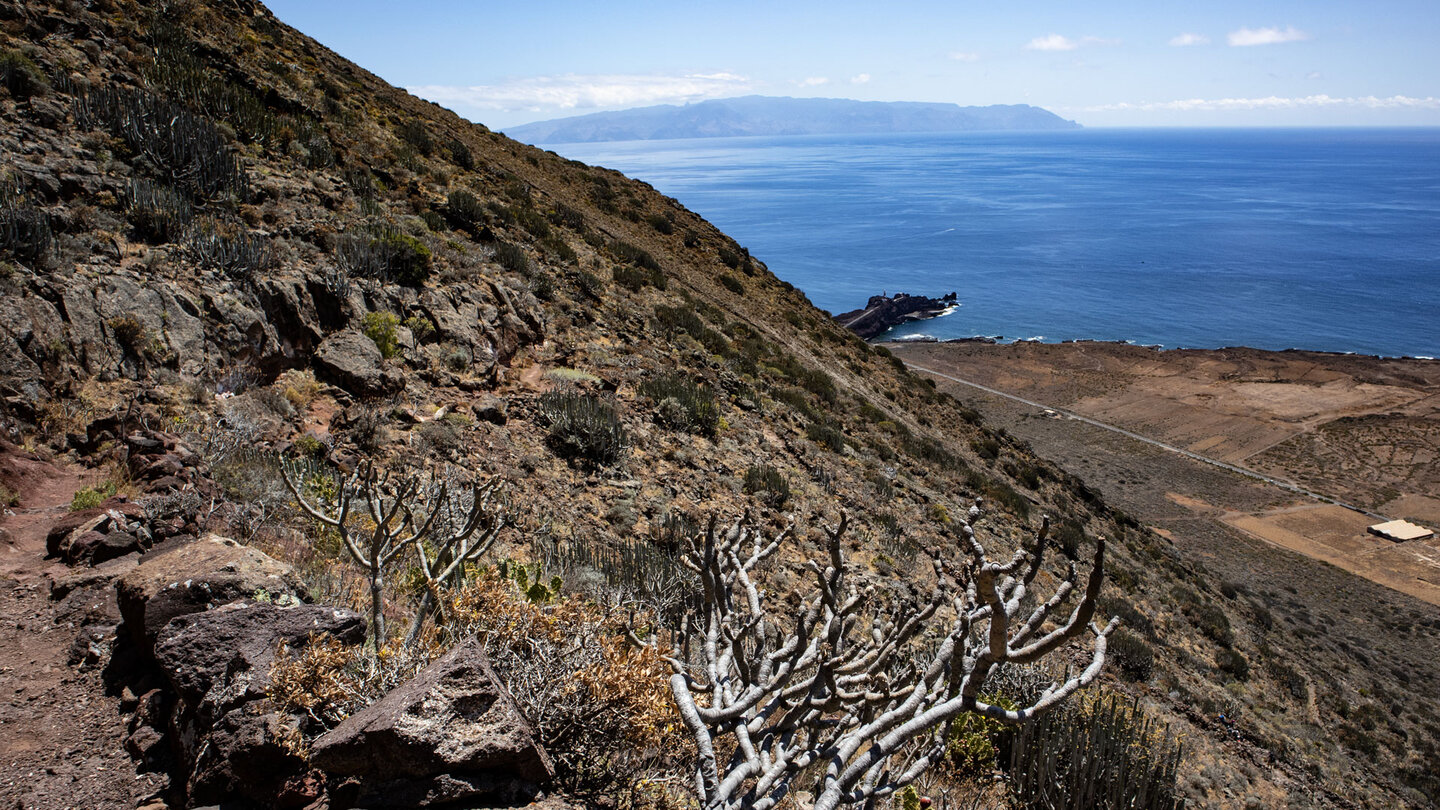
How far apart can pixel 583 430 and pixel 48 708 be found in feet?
19.8

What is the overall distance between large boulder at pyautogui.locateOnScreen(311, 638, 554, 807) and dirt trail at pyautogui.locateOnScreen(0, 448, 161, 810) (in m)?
1.03

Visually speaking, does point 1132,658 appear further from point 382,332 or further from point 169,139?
point 169,139

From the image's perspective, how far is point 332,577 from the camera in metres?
4.36

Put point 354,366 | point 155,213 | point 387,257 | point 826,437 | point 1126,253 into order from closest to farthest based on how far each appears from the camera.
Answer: point 155,213 → point 354,366 → point 387,257 → point 826,437 → point 1126,253

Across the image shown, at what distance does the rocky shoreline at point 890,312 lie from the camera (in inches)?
2474

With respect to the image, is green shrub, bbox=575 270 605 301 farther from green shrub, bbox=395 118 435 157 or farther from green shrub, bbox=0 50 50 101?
green shrub, bbox=0 50 50 101

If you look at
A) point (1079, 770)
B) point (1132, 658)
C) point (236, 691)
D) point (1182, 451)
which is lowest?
point (1182, 451)

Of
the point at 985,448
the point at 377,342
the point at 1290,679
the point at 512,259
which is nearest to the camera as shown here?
the point at 377,342

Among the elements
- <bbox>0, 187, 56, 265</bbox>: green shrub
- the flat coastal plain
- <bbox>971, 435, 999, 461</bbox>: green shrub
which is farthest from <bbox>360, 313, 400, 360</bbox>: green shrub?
the flat coastal plain

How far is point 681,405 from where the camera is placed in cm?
1088

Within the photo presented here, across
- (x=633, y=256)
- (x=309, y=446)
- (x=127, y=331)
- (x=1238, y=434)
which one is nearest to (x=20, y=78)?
(x=127, y=331)

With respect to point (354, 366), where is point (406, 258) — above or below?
above

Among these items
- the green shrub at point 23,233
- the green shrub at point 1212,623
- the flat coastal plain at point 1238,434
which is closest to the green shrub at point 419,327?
the green shrub at point 23,233

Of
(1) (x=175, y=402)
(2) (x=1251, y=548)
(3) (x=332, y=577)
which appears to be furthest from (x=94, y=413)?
(2) (x=1251, y=548)
